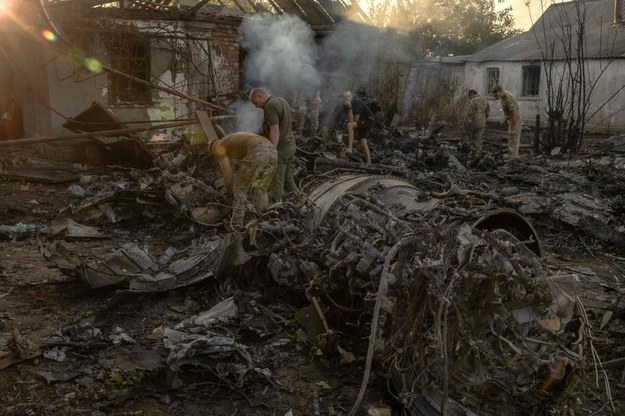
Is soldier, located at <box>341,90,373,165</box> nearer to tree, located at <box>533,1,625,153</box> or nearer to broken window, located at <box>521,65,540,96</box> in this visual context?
tree, located at <box>533,1,625,153</box>

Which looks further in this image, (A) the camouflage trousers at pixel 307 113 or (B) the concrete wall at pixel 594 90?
(B) the concrete wall at pixel 594 90

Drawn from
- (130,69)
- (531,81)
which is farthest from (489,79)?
(130,69)

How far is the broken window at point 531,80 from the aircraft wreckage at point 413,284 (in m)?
21.1

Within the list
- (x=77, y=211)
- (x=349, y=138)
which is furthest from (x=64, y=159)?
(x=349, y=138)

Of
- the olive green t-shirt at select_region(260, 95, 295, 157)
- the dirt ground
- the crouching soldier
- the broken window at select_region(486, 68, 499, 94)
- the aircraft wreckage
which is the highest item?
the broken window at select_region(486, 68, 499, 94)

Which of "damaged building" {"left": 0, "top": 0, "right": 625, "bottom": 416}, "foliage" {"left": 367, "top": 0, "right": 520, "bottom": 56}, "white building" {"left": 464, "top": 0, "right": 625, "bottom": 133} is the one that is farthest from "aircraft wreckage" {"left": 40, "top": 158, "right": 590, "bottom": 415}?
"foliage" {"left": 367, "top": 0, "right": 520, "bottom": 56}

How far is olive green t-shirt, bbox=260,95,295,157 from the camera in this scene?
7.70 meters

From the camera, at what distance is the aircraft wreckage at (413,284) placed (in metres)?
3.33

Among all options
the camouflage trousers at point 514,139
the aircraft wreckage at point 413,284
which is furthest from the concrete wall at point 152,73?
the aircraft wreckage at point 413,284

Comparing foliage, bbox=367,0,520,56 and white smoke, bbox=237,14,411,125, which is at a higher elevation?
foliage, bbox=367,0,520,56

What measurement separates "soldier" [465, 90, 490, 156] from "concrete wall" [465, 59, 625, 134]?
5.06m

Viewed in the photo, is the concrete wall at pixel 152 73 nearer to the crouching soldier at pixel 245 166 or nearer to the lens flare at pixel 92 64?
the lens flare at pixel 92 64

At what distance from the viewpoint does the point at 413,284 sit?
3391 mm

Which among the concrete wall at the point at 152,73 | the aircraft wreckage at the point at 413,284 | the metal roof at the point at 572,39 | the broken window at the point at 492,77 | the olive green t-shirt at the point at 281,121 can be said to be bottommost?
the aircraft wreckage at the point at 413,284
